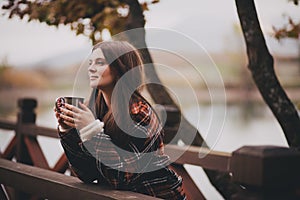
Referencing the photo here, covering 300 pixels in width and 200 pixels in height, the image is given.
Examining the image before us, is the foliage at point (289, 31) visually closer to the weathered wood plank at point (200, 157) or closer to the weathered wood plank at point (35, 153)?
the weathered wood plank at point (200, 157)

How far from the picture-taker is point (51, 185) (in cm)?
164

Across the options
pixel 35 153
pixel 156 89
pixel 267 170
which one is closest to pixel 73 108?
pixel 267 170

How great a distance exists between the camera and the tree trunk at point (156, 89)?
2588mm

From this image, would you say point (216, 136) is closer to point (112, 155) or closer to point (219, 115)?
point (219, 115)

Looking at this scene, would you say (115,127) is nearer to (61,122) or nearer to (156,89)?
(61,122)

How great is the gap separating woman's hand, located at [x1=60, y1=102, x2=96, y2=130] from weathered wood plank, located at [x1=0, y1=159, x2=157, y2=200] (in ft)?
0.69

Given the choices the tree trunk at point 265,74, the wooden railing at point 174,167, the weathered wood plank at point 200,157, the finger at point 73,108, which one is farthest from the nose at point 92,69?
the tree trunk at point 265,74

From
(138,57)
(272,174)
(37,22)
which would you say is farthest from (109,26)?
(272,174)

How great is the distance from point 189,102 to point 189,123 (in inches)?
19.7

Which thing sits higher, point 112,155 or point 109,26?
point 109,26

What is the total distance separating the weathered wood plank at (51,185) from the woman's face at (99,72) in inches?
11.9

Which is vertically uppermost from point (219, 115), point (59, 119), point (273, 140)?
point (59, 119)

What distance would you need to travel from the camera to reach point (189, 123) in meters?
2.59

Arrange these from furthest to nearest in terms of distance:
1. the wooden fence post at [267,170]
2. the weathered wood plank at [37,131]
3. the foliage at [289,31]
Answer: the weathered wood plank at [37,131]
the foliage at [289,31]
the wooden fence post at [267,170]
